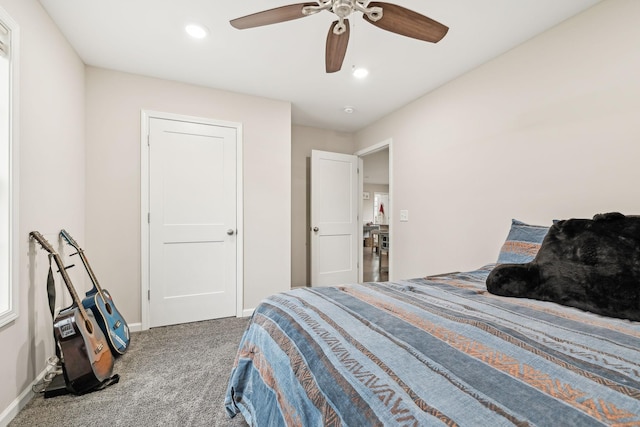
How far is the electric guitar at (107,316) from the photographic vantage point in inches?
78.4

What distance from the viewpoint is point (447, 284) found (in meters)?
1.60

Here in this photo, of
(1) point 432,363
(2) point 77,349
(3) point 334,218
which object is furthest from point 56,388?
(3) point 334,218

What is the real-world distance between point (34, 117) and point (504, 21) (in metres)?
3.16

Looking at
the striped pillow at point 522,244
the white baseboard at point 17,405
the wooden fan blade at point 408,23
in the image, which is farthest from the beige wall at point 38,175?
the striped pillow at point 522,244

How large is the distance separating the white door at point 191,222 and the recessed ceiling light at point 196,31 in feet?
3.17

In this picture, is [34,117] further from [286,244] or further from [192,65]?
[286,244]

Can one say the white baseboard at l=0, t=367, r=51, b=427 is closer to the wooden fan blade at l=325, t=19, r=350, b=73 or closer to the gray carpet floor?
the gray carpet floor

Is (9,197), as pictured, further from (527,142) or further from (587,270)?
(527,142)

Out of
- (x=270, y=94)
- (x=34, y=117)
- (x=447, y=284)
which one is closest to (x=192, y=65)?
(x=270, y=94)

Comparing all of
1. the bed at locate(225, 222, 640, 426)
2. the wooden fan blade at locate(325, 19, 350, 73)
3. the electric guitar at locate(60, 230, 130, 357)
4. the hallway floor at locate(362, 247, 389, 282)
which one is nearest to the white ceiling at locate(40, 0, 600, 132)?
the wooden fan blade at locate(325, 19, 350, 73)

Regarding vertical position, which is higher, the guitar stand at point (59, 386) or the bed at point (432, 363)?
the bed at point (432, 363)

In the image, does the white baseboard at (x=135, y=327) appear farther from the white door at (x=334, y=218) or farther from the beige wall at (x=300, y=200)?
the white door at (x=334, y=218)

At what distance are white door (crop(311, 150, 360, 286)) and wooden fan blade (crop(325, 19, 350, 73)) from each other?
2131mm

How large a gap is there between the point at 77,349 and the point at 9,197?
0.94 meters
